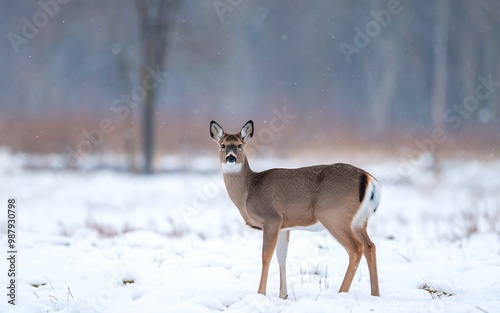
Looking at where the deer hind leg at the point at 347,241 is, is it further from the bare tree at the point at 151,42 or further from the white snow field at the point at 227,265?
the bare tree at the point at 151,42

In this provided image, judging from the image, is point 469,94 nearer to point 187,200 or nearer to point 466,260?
point 187,200

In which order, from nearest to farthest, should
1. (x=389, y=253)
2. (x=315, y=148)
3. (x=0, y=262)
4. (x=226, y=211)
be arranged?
(x=0, y=262)
(x=389, y=253)
(x=226, y=211)
(x=315, y=148)

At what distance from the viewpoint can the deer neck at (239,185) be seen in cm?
680

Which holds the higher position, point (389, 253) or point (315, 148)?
point (315, 148)

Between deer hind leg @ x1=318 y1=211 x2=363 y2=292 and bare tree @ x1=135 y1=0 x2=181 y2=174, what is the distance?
16.3 meters

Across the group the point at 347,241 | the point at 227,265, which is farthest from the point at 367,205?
the point at 227,265

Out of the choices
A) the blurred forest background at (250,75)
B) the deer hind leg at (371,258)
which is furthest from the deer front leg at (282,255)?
the blurred forest background at (250,75)

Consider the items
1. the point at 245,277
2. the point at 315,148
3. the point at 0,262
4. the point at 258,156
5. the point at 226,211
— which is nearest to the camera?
the point at 245,277

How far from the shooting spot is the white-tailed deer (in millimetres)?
6164

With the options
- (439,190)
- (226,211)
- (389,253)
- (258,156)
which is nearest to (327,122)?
(258,156)

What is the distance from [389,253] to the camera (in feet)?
27.8

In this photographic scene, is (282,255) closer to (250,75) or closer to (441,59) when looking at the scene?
(441,59)

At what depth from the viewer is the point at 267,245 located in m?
6.26

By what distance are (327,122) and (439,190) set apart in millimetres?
13054
